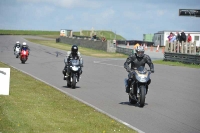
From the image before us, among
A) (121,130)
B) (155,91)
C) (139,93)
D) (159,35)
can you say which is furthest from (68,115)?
(159,35)

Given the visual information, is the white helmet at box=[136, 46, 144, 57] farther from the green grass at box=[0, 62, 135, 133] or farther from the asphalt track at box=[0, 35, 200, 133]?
the green grass at box=[0, 62, 135, 133]

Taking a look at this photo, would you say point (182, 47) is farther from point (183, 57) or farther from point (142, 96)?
point (142, 96)

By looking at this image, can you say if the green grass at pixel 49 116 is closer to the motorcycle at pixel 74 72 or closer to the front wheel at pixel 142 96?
the front wheel at pixel 142 96

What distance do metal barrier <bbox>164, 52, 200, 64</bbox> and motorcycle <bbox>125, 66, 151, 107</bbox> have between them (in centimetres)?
2231

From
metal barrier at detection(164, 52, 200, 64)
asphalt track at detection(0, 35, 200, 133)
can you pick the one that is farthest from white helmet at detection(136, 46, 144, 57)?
metal barrier at detection(164, 52, 200, 64)

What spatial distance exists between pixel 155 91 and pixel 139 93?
16.5 ft

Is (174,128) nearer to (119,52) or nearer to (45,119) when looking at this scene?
(45,119)

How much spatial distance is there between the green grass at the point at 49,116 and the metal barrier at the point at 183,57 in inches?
825

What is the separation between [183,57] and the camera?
38.9 metres

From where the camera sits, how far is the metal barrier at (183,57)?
123 feet

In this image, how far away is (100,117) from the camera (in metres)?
12.6

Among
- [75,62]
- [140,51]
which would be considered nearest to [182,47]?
[75,62]

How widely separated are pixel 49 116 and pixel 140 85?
355 cm

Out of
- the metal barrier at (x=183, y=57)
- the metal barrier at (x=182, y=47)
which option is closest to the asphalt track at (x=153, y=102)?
the metal barrier at (x=183, y=57)
